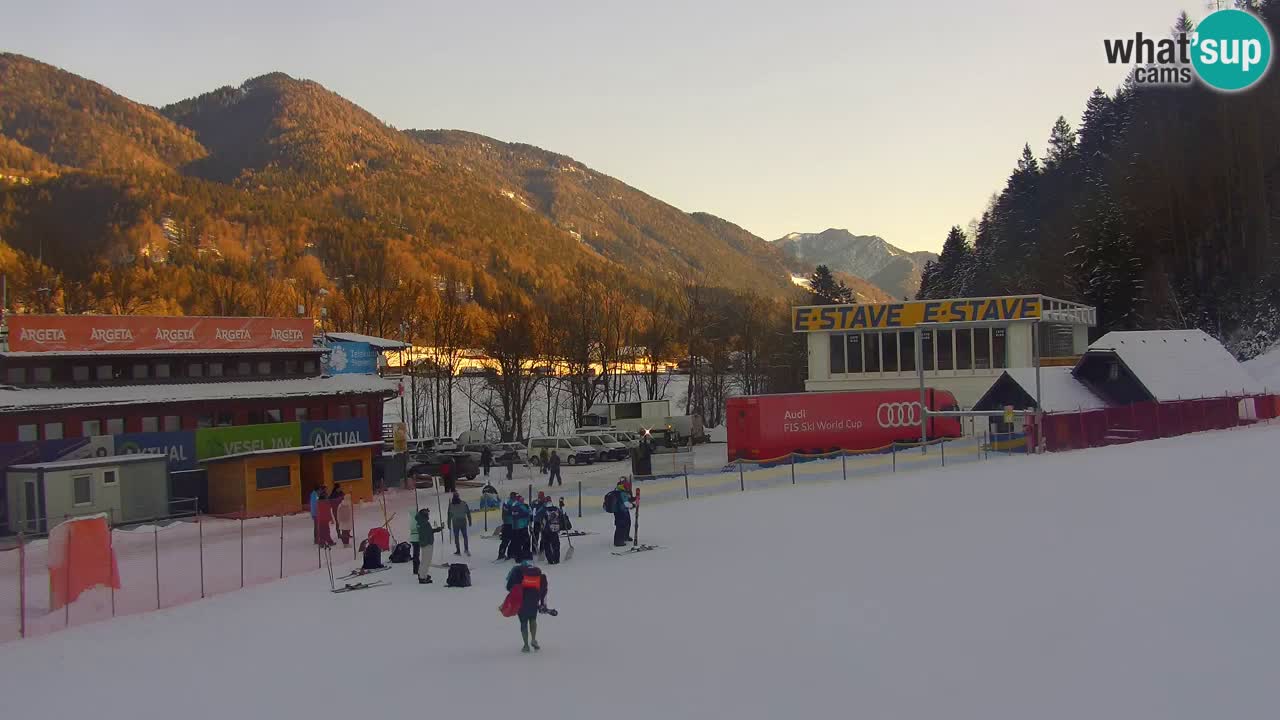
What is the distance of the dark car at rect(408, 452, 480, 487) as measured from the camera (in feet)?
136

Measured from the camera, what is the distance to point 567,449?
45.3m

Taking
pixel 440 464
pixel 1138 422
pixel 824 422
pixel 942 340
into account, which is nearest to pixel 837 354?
pixel 942 340

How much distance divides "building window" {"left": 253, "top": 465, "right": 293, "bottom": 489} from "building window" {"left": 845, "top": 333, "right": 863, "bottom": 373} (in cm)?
3364

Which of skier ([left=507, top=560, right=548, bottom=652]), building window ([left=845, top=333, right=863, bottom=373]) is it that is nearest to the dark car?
building window ([left=845, top=333, right=863, bottom=373])

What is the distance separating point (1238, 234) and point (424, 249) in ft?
372

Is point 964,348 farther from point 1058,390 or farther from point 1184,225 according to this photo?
point 1184,225

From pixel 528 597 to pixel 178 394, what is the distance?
94.4 ft

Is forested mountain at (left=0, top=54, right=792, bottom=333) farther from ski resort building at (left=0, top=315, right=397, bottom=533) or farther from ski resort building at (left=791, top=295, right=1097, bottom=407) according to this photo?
ski resort building at (left=791, top=295, right=1097, bottom=407)

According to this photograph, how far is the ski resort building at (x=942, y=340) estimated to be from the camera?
50812mm

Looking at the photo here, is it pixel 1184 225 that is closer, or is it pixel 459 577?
pixel 459 577

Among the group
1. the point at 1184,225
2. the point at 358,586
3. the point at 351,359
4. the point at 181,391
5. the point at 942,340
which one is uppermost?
the point at 1184,225

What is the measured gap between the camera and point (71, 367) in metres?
34.0

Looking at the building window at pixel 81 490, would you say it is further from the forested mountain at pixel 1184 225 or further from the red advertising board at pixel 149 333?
the forested mountain at pixel 1184 225

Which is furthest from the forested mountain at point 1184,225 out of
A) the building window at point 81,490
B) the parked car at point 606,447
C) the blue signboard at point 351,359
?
the building window at point 81,490
